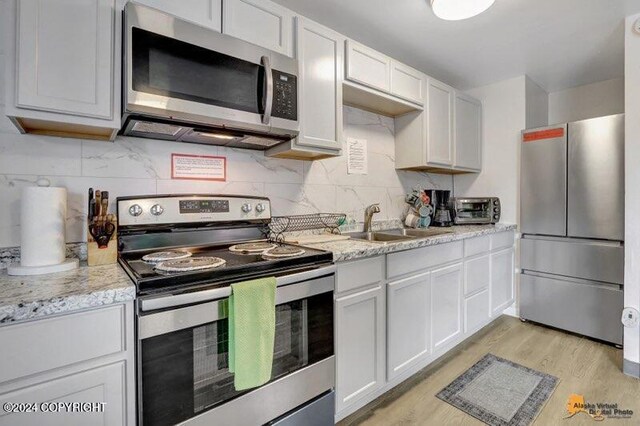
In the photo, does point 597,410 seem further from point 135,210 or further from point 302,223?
point 135,210

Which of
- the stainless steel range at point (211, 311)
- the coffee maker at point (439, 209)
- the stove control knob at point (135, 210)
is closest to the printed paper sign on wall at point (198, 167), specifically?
the stainless steel range at point (211, 311)

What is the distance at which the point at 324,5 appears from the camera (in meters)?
1.84

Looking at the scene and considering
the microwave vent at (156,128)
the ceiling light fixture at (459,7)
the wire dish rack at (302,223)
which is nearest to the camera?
the microwave vent at (156,128)

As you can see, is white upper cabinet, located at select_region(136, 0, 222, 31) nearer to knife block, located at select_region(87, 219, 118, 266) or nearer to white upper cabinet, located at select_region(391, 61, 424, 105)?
knife block, located at select_region(87, 219, 118, 266)

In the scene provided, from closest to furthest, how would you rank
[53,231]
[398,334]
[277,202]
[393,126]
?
[53,231] → [398,334] → [277,202] → [393,126]

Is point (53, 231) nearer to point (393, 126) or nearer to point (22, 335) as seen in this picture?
point (22, 335)

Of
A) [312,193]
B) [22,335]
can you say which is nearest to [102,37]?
[22,335]

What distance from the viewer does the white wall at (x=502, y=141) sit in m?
2.94

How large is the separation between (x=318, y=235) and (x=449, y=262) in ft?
3.12

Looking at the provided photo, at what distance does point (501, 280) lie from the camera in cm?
278

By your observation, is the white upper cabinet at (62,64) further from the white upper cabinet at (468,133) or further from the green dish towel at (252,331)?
the white upper cabinet at (468,133)

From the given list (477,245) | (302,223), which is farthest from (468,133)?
(302,223)

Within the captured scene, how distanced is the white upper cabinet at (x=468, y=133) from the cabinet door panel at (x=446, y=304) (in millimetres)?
1169

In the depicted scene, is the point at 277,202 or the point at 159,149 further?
the point at 277,202
